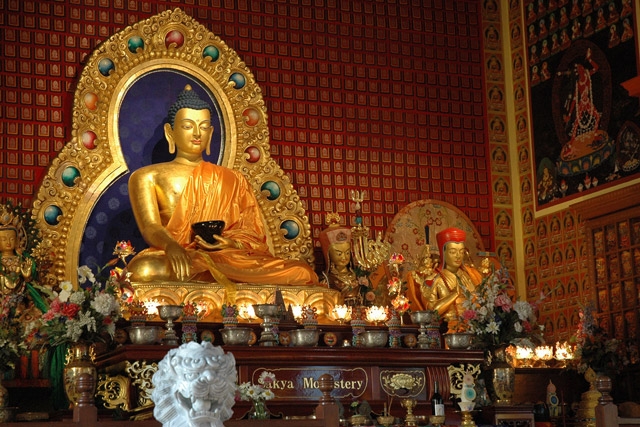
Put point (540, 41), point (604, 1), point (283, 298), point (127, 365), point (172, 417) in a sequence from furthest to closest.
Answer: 1. point (540, 41)
2. point (604, 1)
3. point (283, 298)
4. point (127, 365)
5. point (172, 417)

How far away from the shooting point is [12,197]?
32.9 feet

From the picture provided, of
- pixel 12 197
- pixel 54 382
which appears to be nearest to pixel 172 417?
pixel 54 382

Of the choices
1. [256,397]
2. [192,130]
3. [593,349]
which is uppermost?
[192,130]

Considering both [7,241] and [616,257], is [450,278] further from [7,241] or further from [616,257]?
[7,241]

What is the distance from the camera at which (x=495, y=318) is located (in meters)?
8.88

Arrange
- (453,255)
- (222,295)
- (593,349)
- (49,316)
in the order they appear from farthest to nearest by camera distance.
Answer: (453,255) < (593,349) < (222,295) < (49,316)

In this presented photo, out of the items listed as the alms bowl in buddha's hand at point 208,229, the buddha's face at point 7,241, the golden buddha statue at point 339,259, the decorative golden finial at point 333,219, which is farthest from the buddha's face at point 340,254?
the buddha's face at point 7,241

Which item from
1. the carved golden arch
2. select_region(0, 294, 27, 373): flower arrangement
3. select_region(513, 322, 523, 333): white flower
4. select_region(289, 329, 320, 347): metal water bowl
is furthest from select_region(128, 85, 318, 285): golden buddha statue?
select_region(513, 322, 523, 333): white flower

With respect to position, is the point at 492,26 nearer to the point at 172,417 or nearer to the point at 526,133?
the point at 526,133

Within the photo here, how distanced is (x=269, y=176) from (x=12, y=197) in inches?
86.3

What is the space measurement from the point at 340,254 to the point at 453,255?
0.95 metres

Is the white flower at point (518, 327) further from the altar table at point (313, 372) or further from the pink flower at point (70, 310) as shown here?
the pink flower at point (70, 310)

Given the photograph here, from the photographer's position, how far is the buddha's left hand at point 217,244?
378 inches

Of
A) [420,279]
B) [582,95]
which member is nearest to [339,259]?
[420,279]
